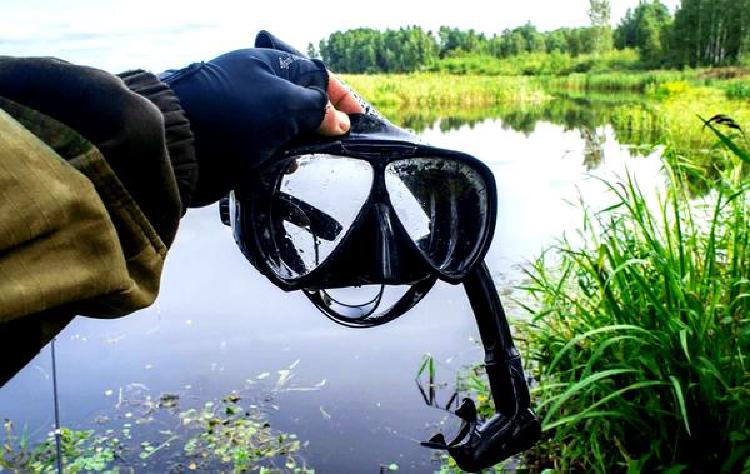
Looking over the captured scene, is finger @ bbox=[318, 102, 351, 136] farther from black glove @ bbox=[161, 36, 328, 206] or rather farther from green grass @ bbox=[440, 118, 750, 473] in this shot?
green grass @ bbox=[440, 118, 750, 473]

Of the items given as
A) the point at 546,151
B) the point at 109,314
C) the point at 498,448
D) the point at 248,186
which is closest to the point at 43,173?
the point at 109,314

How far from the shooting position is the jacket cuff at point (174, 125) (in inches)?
36.1

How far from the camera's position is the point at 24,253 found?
62 centimetres

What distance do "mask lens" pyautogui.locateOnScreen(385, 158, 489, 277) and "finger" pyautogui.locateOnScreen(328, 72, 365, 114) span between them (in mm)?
147

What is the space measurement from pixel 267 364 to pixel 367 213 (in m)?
4.01

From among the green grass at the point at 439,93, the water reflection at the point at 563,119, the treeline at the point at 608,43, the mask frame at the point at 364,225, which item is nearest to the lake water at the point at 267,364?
the mask frame at the point at 364,225

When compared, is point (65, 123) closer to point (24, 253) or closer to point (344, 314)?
point (24, 253)

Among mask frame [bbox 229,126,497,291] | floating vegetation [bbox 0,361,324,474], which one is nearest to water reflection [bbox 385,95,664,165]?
floating vegetation [bbox 0,361,324,474]

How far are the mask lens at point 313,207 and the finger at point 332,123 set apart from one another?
0.12ft

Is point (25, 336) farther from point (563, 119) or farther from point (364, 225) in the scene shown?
point (563, 119)

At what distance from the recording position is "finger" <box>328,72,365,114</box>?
47.1 inches

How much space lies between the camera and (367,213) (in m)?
1.13

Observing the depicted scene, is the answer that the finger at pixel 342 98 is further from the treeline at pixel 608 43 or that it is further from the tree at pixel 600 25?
the tree at pixel 600 25

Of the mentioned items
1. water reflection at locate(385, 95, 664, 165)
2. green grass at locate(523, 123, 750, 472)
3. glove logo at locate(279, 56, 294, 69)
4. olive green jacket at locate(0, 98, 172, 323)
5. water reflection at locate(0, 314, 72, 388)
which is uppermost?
glove logo at locate(279, 56, 294, 69)
